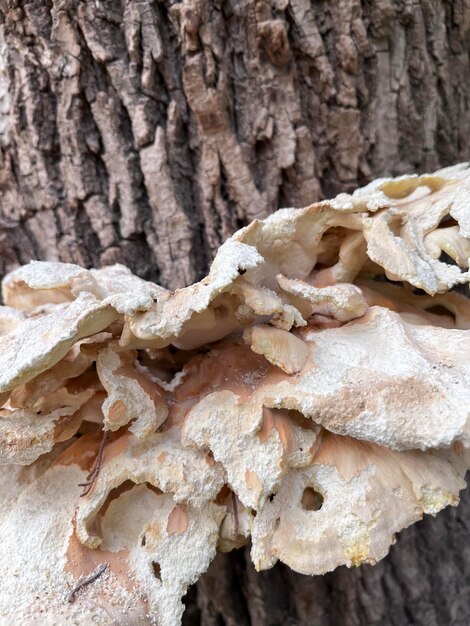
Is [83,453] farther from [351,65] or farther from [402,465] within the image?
[351,65]

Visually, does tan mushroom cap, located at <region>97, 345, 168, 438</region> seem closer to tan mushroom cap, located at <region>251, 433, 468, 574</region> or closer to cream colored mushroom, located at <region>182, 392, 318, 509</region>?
cream colored mushroom, located at <region>182, 392, 318, 509</region>

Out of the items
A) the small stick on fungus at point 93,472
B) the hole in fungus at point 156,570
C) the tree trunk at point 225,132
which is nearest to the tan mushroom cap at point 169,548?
the hole in fungus at point 156,570

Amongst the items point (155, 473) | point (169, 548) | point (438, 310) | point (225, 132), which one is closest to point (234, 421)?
point (155, 473)

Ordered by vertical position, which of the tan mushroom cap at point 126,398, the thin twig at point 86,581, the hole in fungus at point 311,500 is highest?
the tan mushroom cap at point 126,398

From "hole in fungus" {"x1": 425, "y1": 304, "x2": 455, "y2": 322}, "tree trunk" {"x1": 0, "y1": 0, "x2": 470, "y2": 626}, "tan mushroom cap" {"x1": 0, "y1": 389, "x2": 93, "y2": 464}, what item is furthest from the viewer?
"tree trunk" {"x1": 0, "y1": 0, "x2": 470, "y2": 626}

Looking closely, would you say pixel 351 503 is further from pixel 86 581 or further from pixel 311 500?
pixel 86 581

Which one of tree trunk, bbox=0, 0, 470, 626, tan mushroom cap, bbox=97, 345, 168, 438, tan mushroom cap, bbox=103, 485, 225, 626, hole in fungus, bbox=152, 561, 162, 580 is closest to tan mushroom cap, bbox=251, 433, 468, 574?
tan mushroom cap, bbox=103, 485, 225, 626

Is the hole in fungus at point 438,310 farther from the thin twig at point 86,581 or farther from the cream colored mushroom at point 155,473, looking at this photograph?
the thin twig at point 86,581

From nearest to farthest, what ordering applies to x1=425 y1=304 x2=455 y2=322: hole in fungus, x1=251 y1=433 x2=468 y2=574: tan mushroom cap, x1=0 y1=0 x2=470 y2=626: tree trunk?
x1=251 y1=433 x2=468 y2=574: tan mushroom cap
x1=425 y1=304 x2=455 y2=322: hole in fungus
x1=0 y1=0 x2=470 y2=626: tree trunk
